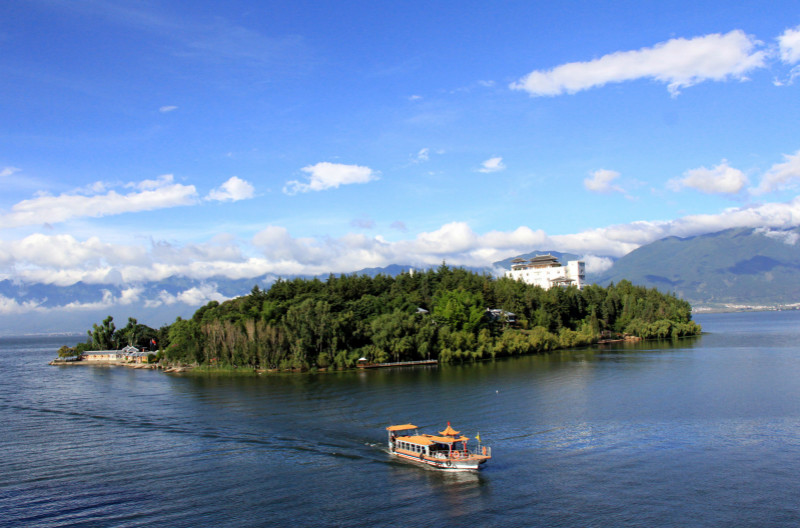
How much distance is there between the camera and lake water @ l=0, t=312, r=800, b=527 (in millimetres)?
21562

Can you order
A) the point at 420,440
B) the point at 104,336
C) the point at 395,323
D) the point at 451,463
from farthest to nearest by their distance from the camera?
the point at 104,336 < the point at 395,323 < the point at 420,440 < the point at 451,463

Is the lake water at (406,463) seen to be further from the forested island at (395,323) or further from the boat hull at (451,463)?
the forested island at (395,323)

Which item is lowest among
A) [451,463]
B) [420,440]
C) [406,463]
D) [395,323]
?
[406,463]

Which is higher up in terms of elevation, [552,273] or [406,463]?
[552,273]

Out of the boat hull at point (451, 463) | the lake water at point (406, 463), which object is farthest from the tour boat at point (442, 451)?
the lake water at point (406, 463)

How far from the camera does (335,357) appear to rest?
67312 millimetres

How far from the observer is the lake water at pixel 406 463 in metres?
21.6

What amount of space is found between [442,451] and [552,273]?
406ft

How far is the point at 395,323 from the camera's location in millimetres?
70625

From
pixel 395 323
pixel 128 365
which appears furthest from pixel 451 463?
pixel 128 365

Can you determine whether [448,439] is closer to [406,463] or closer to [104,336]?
[406,463]

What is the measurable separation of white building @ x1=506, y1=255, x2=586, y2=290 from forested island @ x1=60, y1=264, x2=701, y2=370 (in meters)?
26.7

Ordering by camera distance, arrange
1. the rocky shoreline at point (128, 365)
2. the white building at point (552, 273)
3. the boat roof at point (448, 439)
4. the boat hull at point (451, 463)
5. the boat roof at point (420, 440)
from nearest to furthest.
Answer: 1. the boat hull at point (451, 463)
2. the boat roof at point (448, 439)
3. the boat roof at point (420, 440)
4. the rocky shoreline at point (128, 365)
5. the white building at point (552, 273)

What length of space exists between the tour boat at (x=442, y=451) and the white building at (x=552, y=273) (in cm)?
11419
